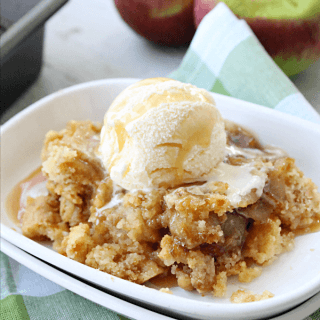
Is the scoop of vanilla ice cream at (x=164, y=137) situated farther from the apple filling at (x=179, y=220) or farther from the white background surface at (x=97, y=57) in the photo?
the white background surface at (x=97, y=57)

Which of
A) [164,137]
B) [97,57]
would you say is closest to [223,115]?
[164,137]

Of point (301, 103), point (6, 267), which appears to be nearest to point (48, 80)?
point (6, 267)

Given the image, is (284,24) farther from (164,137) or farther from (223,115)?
(164,137)

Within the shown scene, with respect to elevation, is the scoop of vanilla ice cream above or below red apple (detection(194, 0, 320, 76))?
above

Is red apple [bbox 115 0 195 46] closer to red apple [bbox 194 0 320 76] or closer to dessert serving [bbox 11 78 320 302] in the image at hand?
red apple [bbox 194 0 320 76]

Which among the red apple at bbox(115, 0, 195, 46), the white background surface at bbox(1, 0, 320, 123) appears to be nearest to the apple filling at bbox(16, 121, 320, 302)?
the white background surface at bbox(1, 0, 320, 123)
